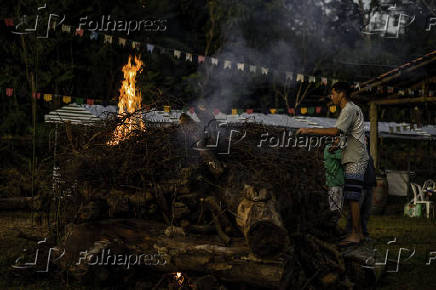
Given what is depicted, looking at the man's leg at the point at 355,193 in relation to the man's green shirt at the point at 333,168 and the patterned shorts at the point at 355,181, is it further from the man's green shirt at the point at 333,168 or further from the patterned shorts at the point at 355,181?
the man's green shirt at the point at 333,168

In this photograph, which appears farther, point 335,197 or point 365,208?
point 365,208

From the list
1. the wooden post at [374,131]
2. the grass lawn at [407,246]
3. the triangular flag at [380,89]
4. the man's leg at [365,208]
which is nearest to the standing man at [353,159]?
the man's leg at [365,208]

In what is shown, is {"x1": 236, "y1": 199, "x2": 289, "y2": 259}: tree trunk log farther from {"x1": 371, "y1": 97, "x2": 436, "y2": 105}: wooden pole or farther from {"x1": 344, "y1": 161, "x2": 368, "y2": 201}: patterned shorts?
{"x1": 371, "y1": 97, "x2": 436, "y2": 105}: wooden pole

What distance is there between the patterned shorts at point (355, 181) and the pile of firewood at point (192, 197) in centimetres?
34

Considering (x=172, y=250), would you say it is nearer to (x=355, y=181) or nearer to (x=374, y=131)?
(x=355, y=181)

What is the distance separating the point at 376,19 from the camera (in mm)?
29844

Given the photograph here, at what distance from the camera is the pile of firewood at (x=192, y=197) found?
15.9ft

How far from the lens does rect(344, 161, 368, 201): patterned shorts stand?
5.41m

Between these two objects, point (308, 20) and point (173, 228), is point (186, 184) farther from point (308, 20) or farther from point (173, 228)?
point (308, 20)

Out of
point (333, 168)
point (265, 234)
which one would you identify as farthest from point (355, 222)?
point (265, 234)

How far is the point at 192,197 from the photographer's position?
5.31 meters

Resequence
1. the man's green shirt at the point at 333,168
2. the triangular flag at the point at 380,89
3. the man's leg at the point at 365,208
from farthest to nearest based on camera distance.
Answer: the triangular flag at the point at 380,89, the man's leg at the point at 365,208, the man's green shirt at the point at 333,168

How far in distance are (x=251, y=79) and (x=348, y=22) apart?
1002 cm

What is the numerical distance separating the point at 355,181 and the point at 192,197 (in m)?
2.05
